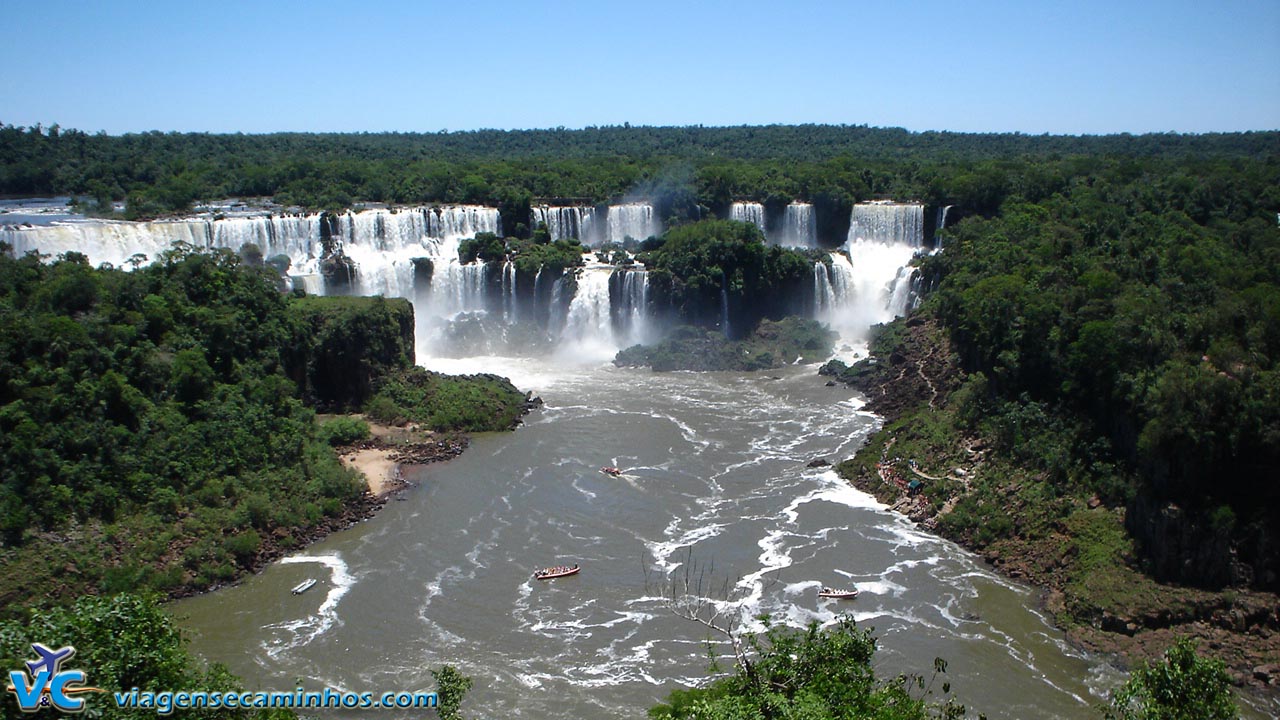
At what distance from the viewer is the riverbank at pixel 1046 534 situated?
20078 millimetres

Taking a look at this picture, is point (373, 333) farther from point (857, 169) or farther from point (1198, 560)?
point (857, 169)

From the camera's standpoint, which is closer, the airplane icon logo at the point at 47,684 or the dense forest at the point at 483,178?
the airplane icon logo at the point at 47,684

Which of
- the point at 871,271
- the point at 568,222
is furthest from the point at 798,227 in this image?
the point at 568,222

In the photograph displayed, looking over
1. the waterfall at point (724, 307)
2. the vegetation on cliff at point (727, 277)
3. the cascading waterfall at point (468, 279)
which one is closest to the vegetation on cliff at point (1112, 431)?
the waterfall at point (724, 307)

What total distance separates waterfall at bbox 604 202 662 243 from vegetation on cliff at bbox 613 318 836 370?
37.5 ft

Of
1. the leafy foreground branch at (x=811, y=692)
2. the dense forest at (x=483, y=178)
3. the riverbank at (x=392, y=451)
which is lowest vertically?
the riverbank at (x=392, y=451)

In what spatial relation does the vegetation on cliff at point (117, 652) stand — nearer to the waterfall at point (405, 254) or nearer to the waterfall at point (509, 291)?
the waterfall at point (405, 254)

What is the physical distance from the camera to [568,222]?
55.8 metres

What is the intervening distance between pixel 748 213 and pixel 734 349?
14402 millimetres

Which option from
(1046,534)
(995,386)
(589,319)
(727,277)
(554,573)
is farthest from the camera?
(727,277)

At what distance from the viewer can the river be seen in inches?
762

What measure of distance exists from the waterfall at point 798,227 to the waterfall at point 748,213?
1.29 metres

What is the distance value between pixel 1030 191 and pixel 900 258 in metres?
7.78

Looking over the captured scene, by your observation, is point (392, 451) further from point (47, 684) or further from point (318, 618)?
point (47, 684)
